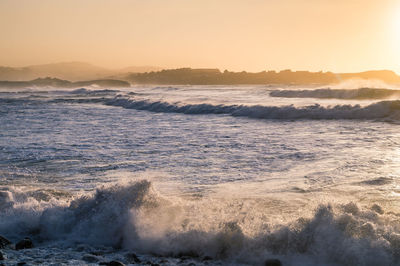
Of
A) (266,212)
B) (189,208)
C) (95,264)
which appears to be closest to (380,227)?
(266,212)

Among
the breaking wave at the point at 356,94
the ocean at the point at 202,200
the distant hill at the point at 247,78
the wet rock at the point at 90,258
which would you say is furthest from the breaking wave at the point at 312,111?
the distant hill at the point at 247,78

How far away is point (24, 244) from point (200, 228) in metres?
1.89

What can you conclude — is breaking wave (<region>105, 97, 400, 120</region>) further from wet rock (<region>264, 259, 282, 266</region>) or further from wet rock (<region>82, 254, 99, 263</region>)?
wet rock (<region>82, 254, 99, 263</region>)

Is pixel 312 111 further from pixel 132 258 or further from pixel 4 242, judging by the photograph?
pixel 4 242

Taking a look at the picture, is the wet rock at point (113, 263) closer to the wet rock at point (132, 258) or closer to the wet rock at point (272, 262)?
the wet rock at point (132, 258)

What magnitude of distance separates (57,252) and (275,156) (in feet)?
18.7

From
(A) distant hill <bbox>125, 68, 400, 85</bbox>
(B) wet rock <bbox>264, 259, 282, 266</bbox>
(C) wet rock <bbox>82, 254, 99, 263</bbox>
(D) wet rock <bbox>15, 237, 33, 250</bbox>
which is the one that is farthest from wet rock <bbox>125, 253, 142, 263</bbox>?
(A) distant hill <bbox>125, 68, 400, 85</bbox>

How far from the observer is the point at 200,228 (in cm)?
426

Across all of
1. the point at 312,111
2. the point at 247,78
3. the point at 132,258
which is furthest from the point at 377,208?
the point at 247,78

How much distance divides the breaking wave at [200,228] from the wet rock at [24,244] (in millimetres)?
205

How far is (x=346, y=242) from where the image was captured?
376 centimetres

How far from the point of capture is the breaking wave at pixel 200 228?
3777mm

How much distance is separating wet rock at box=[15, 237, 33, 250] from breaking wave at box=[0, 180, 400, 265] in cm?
20

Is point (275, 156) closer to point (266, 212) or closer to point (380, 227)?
point (266, 212)
